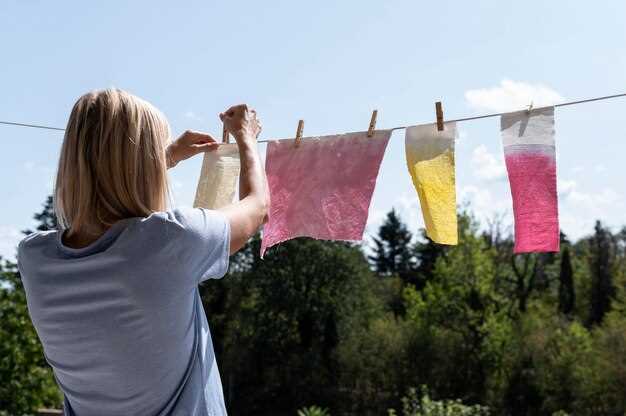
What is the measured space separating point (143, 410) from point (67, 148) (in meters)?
0.41

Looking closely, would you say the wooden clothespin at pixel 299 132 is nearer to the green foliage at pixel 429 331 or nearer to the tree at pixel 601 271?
the green foliage at pixel 429 331

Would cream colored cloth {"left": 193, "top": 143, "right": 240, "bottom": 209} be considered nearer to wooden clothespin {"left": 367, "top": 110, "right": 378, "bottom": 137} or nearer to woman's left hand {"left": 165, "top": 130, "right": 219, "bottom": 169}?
wooden clothespin {"left": 367, "top": 110, "right": 378, "bottom": 137}

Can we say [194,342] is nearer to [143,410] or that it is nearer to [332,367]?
[143,410]

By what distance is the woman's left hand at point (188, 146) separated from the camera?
1582 millimetres

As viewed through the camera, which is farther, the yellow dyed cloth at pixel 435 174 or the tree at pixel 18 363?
the tree at pixel 18 363

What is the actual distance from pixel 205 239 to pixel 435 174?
1223mm

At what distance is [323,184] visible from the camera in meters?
2.20

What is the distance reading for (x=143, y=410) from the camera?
1.06 metres

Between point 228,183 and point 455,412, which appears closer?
point 228,183

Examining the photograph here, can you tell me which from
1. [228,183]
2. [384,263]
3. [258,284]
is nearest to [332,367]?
[258,284]

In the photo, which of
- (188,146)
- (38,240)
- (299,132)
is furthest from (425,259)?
(38,240)

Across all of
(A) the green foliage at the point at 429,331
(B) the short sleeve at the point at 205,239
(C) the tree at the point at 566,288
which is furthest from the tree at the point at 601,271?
(B) the short sleeve at the point at 205,239

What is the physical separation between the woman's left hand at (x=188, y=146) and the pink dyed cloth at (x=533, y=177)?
949 mm

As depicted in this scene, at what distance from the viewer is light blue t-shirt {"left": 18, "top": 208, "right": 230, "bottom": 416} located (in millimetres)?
1011
